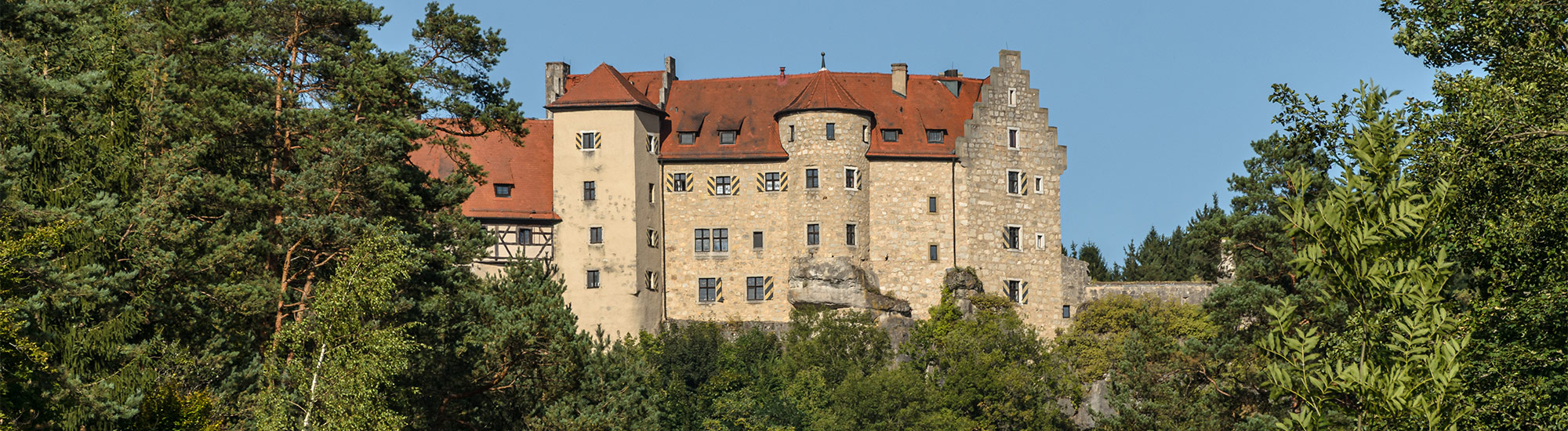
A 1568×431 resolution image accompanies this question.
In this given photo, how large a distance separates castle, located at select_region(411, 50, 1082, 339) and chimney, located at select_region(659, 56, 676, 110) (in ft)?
4.44

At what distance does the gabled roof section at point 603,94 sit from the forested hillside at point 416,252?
16224mm

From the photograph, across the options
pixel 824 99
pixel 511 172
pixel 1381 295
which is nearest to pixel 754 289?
pixel 824 99

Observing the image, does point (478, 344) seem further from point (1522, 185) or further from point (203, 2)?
point (1522, 185)

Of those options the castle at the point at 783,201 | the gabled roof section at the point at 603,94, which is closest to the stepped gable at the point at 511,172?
the castle at the point at 783,201

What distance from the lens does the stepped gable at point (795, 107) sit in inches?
2240

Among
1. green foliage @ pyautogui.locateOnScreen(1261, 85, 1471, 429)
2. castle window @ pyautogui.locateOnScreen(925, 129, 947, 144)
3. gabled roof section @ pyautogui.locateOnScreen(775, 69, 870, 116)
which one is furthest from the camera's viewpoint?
castle window @ pyautogui.locateOnScreen(925, 129, 947, 144)

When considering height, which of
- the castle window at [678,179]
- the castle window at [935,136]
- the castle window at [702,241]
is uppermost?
the castle window at [935,136]

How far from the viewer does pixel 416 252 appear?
89.0 feet

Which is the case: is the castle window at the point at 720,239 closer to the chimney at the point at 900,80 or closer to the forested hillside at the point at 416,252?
the chimney at the point at 900,80

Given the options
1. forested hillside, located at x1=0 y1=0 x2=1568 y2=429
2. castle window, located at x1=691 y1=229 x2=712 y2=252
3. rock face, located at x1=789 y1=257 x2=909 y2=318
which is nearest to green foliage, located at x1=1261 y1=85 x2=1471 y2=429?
forested hillside, located at x1=0 y1=0 x2=1568 y2=429

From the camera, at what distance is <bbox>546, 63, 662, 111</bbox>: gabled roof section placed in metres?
54.9

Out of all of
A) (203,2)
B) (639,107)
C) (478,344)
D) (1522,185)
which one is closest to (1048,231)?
(639,107)

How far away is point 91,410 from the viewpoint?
74.0 ft

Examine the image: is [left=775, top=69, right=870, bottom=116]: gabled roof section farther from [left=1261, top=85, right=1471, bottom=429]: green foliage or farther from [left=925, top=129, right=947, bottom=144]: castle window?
[left=1261, top=85, right=1471, bottom=429]: green foliage
